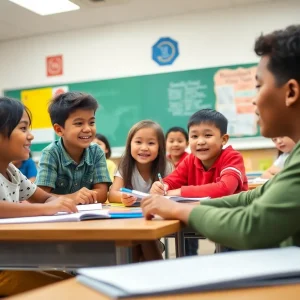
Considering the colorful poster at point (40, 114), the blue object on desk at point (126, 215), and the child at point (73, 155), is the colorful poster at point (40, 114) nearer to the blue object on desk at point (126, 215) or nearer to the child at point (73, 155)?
the child at point (73, 155)

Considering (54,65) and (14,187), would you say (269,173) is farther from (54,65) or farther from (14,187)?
(54,65)

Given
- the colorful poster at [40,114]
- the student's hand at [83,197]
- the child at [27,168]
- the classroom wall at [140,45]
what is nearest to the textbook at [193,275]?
the student's hand at [83,197]

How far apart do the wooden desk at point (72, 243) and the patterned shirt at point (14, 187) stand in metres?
0.51

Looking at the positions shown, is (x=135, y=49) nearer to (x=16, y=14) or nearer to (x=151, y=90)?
(x=151, y=90)

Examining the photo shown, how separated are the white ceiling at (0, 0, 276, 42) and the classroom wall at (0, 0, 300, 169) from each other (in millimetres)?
92

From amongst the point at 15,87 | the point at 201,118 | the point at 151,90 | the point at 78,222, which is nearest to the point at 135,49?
the point at 151,90

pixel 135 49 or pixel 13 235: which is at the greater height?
pixel 135 49

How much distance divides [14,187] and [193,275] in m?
1.21

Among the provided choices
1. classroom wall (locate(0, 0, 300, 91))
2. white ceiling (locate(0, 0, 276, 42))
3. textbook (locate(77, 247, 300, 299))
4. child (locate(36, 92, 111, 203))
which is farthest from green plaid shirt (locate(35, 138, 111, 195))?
classroom wall (locate(0, 0, 300, 91))

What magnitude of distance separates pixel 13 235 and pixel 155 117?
3.96 metres

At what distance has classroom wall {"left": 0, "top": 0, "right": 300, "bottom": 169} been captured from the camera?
460cm

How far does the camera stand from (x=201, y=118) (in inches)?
85.8

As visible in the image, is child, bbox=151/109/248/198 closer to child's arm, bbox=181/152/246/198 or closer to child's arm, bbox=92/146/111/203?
child's arm, bbox=181/152/246/198

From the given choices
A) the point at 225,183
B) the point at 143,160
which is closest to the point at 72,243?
the point at 225,183
